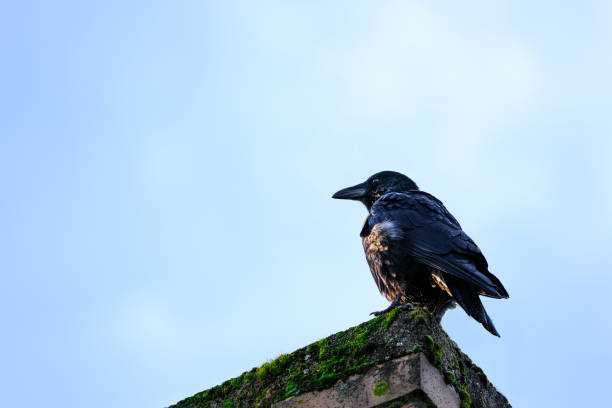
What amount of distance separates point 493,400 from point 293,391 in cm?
115

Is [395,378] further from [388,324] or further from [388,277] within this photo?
[388,277]

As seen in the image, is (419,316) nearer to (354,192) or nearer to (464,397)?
(464,397)

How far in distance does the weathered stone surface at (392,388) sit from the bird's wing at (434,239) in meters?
1.11

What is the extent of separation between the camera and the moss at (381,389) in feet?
10.5

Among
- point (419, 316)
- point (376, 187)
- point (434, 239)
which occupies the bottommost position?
point (419, 316)

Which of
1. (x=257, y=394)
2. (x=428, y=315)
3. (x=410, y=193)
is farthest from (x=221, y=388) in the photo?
(x=410, y=193)

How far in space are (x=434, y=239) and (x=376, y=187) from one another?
153cm

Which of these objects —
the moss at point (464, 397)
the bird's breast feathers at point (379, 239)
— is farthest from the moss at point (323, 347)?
the bird's breast feathers at point (379, 239)

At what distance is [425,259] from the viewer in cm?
452

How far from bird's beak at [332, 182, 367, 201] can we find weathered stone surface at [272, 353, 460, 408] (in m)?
2.95

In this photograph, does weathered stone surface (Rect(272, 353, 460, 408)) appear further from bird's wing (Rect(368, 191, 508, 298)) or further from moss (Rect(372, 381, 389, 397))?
bird's wing (Rect(368, 191, 508, 298))

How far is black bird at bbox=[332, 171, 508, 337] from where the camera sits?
4.28m

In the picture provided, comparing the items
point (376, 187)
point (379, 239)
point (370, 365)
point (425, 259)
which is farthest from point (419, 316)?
point (376, 187)

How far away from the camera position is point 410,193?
18.1 feet
